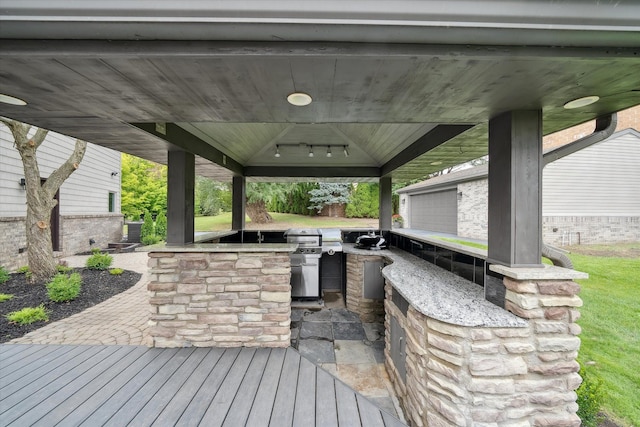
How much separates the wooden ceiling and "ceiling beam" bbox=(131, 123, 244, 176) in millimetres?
37

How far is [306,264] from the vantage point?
489cm

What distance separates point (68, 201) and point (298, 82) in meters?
10.5

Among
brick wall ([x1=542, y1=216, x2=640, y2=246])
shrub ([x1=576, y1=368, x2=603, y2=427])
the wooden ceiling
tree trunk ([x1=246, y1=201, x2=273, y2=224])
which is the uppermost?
the wooden ceiling

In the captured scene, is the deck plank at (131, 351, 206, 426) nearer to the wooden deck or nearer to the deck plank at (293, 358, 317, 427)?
the wooden deck

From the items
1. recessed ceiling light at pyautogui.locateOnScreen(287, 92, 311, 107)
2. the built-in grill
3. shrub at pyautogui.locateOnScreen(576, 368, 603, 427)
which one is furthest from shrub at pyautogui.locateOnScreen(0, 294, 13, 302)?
shrub at pyautogui.locateOnScreen(576, 368, 603, 427)

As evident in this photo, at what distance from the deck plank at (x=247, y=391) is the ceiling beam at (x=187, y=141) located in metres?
2.63

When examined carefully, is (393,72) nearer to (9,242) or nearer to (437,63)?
(437,63)

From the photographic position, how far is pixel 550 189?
831 cm

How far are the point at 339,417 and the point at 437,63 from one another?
2431 mm

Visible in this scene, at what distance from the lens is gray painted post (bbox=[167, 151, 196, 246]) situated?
319cm

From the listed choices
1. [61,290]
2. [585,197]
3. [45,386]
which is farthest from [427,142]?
[585,197]

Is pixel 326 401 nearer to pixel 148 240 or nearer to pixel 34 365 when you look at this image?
pixel 34 365

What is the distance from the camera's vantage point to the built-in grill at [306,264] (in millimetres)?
4855

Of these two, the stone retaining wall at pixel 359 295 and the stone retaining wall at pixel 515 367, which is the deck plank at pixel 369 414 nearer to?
the stone retaining wall at pixel 515 367
